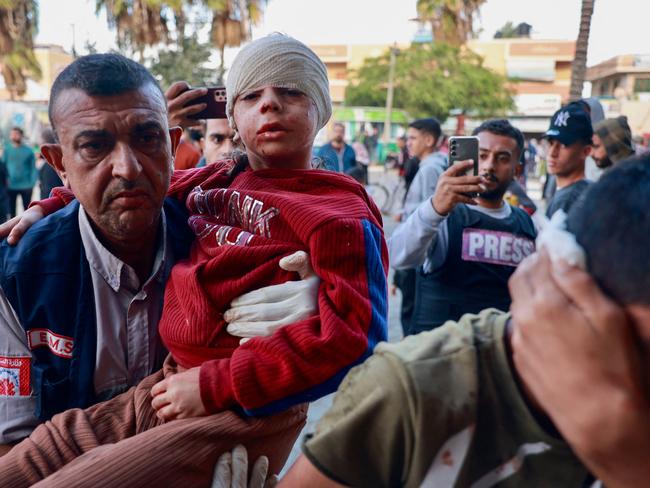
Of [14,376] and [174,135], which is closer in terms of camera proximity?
[14,376]

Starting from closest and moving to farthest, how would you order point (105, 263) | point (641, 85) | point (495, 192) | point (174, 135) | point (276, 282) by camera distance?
point (276, 282)
point (105, 263)
point (174, 135)
point (495, 192)
point (641, 85)

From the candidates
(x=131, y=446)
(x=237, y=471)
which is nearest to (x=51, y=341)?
(x=131, y=446)

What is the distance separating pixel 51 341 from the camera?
5.57 feet

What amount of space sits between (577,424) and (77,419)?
1.18 meters

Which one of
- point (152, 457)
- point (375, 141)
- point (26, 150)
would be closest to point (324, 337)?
point (152, 457)

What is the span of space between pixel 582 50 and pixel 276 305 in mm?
9178

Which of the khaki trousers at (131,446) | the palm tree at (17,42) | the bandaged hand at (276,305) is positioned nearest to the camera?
the khaki trousers at (131,446)

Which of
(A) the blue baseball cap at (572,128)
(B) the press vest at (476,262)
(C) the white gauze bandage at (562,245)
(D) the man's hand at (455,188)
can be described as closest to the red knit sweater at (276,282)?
(C) the white gauze bandage at (562,245)

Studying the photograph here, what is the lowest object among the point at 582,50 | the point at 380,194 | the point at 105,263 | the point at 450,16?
the point at 380,194

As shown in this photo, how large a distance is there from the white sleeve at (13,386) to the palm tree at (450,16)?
19369 mm

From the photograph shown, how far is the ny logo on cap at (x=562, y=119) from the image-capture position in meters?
4.34

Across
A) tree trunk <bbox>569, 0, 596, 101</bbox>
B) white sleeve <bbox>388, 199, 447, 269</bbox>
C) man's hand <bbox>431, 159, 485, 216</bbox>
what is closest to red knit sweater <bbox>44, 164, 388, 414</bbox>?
man's hand <bbox>431, 159, 485, 216</bbox>

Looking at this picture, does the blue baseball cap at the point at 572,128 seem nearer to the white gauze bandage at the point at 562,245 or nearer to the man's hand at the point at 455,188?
the man's hand at the point at 455,188

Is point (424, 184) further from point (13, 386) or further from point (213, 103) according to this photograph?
point (13, 386)
